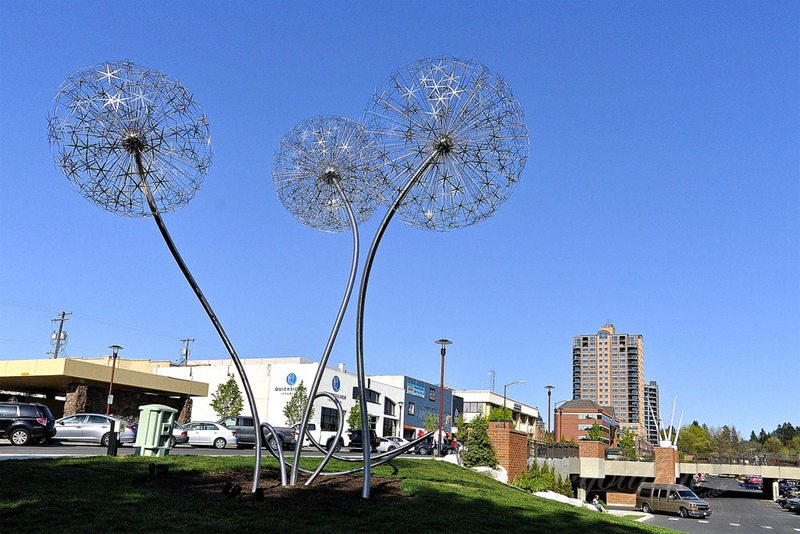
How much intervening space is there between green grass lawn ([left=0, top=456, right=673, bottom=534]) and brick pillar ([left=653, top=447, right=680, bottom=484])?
123 ft

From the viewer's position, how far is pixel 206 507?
885cm

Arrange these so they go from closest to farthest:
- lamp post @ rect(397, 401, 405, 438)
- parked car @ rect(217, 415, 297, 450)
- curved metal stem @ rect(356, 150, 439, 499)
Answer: curved metal stem @ rect(356, 150, 439, 499), parked car @ rect(217, 415, 297, 450), lamp post @ rect(397, 401, 405, 438)

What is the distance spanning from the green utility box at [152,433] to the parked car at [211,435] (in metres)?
16.2

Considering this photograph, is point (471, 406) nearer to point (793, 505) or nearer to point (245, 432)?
point (793, 505)

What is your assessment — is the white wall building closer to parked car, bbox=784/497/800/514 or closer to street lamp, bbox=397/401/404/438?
street lamp, bbox=397/401/404/438

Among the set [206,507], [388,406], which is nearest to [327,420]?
[388,406]

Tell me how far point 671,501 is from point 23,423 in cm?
3376

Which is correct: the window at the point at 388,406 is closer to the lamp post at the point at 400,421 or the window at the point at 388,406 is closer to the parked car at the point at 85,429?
the lamp post at the point at 400,421

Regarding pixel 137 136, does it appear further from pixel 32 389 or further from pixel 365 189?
pixel 32 389

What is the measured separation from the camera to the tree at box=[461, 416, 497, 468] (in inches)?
1001

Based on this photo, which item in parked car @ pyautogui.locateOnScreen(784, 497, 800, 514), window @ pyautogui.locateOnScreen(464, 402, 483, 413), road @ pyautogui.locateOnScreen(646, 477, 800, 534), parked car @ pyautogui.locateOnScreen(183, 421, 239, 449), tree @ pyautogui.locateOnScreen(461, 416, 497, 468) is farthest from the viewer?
window @ pyautogui.locateOnScreen(464, 402, 483, 413)

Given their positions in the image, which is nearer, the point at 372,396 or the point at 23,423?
the point at 23,423

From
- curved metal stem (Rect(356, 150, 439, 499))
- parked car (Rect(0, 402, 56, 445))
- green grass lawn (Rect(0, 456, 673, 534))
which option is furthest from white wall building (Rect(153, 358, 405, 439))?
curved metal stem (Rect(356, 150, 439, 499))

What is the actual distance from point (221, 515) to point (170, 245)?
4168 mm
